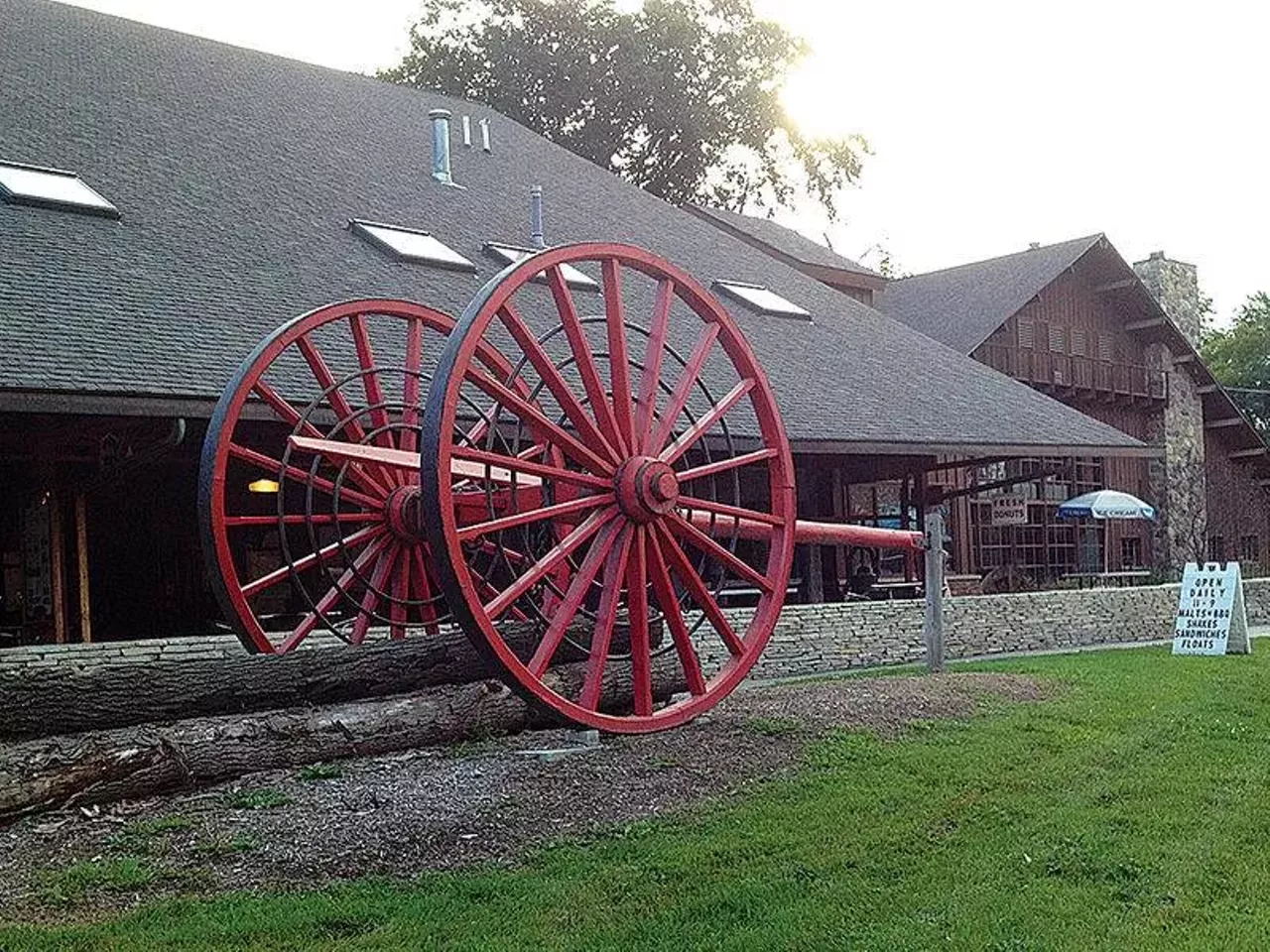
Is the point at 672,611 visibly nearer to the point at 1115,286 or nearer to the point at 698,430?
the point at 698,430

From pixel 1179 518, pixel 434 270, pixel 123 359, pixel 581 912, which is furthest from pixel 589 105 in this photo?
pixel 581 912

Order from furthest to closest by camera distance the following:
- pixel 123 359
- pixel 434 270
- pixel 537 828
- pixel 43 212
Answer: pixel 434 270, pixel 43 212, pixel 123 359, pixel 537 828

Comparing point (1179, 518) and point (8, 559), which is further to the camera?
point (1179, 518)

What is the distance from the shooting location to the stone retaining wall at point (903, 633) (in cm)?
1105

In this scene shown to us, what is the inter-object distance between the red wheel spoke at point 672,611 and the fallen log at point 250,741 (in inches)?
21.0

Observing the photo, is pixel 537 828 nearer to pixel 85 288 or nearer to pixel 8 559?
pixel 85 288

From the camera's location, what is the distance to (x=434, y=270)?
15805 millimetres

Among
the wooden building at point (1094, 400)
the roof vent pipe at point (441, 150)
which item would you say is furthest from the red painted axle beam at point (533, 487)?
the wooden building at point (1094, 400)

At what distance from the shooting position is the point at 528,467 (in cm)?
788

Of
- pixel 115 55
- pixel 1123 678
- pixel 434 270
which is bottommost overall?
pixel 1123 678

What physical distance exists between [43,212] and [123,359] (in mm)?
3008

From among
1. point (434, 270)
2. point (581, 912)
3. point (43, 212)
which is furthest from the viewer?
point (434, 270)

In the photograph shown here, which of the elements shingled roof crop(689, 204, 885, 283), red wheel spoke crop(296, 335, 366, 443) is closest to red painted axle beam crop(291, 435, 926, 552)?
red wheel spoke crop(296, 335, 366, 443)

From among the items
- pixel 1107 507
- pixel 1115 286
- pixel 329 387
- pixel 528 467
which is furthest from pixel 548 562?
pixel 1115 286
